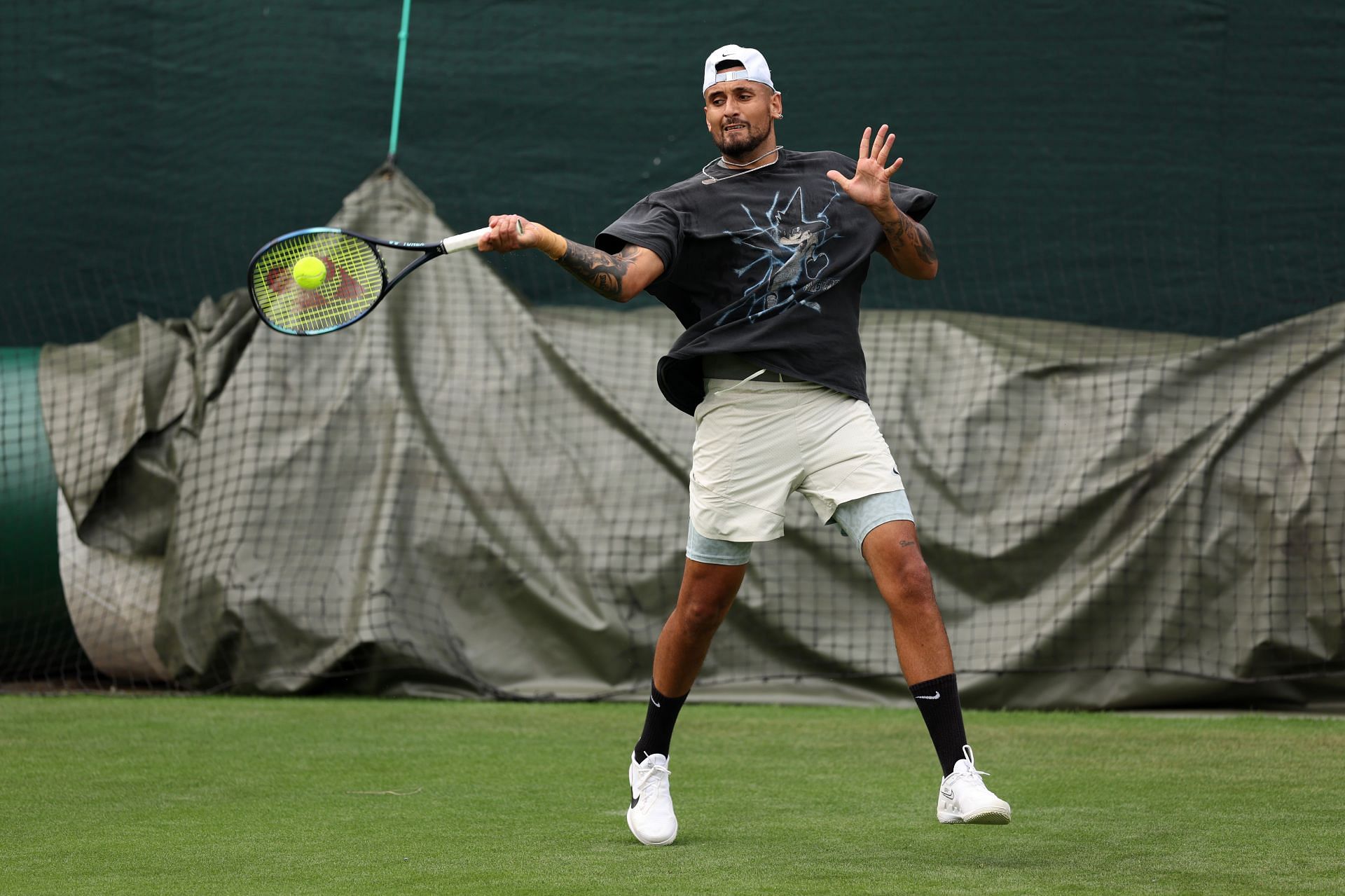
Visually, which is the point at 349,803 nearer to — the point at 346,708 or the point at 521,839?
the point at 521,839

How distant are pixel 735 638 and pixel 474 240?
3720mm

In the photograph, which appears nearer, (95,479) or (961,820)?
(961,820)

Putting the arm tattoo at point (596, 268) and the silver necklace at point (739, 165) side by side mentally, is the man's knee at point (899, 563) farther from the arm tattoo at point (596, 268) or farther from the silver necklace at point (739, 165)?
the silver necklace at point (739, 165)

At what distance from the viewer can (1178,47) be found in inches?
309

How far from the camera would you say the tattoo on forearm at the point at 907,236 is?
3836 mm

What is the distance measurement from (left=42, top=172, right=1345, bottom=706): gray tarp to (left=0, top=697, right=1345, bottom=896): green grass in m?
0.41

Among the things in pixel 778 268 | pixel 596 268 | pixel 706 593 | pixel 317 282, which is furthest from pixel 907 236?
pixel 317 282

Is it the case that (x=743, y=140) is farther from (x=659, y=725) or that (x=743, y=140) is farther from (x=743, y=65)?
(x=659, y=725)

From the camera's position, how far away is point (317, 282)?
4.05 meters

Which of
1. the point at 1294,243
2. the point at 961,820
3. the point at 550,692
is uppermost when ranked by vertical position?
the point at 1294,243

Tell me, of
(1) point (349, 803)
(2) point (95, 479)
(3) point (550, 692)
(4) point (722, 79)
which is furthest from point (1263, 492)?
(2) point (95, 479)

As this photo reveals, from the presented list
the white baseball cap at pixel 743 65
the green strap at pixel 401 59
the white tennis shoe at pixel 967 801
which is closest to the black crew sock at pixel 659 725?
the white tennis shoe at pixel 967 801

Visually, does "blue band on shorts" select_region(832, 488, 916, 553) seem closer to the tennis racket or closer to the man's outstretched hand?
the man's outstretched hand

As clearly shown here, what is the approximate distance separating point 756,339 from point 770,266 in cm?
20
